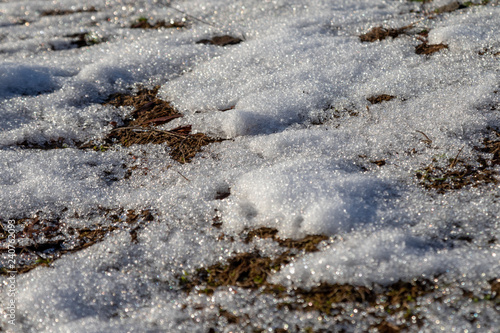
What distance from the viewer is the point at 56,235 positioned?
2268 mm

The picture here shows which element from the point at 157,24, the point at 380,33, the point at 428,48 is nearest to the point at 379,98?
the point at 428,48

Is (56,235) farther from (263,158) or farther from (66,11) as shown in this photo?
(66,11)

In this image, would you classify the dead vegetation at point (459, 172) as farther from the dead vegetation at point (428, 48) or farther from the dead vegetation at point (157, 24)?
the dead vegetation at point (157, 24)

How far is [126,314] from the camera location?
5.97 feet

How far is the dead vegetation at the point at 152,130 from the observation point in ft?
9.22

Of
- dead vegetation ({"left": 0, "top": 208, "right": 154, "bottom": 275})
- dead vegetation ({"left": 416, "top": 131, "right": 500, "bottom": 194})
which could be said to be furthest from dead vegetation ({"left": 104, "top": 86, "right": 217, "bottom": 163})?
dead vegetation ({"left": 416, "top": 131, "right": 500, "bottom": 194})

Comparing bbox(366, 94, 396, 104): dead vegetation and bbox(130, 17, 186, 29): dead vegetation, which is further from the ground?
bbox(130, 17, 186, 29): dead vegetation

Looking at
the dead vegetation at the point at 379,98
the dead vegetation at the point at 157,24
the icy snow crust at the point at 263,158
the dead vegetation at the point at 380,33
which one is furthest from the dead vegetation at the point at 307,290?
the dead vegetation at the point at 157,24

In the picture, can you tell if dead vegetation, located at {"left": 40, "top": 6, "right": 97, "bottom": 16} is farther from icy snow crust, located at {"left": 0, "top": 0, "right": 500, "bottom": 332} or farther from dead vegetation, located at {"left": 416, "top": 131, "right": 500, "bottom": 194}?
dead vegetation, located at {"left": 416, "top": 131, "right": 500, "bottom": 194}

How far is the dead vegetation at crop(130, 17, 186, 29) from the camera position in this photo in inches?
174

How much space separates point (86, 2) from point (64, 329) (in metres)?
4.58

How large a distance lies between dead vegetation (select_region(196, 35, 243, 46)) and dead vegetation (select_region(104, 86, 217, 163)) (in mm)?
924

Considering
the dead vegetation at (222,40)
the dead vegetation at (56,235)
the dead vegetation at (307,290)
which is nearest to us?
the dead vegetation at (307,290)

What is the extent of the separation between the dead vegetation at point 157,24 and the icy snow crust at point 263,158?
4.6 inches
